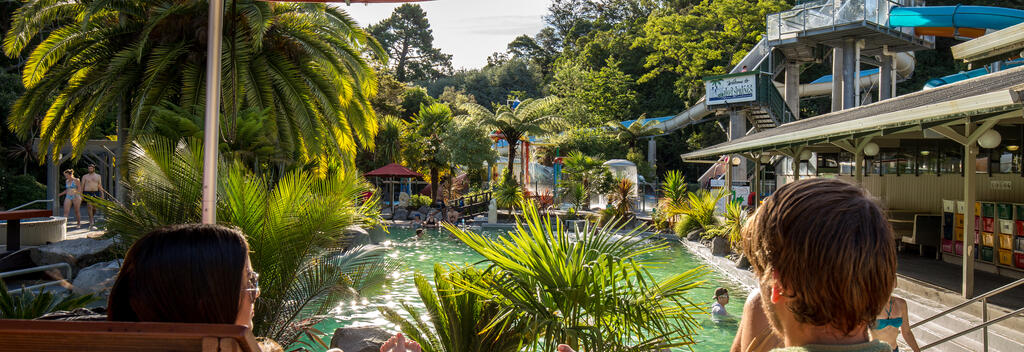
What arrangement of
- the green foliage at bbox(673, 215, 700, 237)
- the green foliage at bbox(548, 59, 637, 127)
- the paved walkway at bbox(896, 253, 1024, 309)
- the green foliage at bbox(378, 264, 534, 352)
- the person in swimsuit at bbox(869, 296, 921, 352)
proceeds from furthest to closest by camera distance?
1. the green foliage at bbox(548, 59, 637, 127)
2. the green foliage at bbox(673, 215, 700, 237)
3. the paved walkway at bbox(896, 253, 1024, 309)
4. the green foliage at bbox(378, 264, 534, 352)
5. the person in swimsuit at bbox(869, 296, 921, 352)

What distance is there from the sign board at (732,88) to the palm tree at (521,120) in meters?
7.36

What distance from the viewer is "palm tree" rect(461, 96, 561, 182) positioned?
2794 centimetres

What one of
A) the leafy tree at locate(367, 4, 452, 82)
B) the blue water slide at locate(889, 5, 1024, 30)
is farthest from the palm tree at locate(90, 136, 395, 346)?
the leafy tree at locate(367, 4, 452, 82)

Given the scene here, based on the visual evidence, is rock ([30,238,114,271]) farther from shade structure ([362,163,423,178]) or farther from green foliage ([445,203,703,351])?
shade structure ([362,163,423,178])

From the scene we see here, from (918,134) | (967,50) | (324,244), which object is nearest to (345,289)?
(324,244)

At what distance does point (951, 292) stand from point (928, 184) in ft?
17.0

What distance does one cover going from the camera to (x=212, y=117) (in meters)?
4.36

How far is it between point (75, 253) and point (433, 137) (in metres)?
20.3

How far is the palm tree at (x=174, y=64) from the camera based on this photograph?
11.5m

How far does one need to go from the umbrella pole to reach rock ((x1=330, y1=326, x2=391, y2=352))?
2437 mm

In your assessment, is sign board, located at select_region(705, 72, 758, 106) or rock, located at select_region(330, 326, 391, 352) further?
sign board, located at select_region(705, 72, 758, 106)

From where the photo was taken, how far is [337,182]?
19.6ft

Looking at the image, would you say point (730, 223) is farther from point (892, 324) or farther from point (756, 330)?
point (756, 330)

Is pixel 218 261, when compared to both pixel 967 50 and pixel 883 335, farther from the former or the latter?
pixel 967 50
